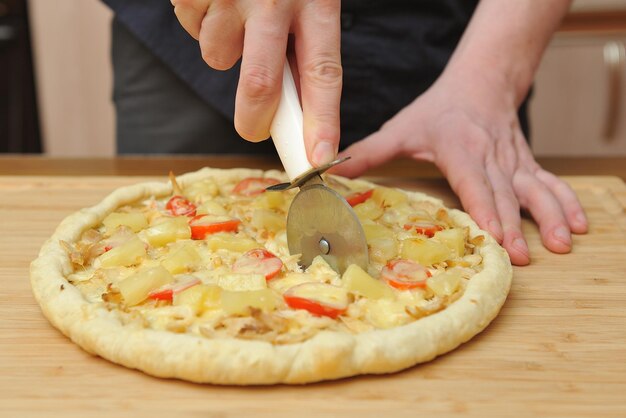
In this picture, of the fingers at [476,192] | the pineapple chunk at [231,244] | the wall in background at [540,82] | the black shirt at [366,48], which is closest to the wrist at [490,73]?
the black shirt at [366,48]

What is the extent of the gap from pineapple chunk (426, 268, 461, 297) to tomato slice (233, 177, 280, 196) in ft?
2.81

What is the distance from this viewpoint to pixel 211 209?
2.39m

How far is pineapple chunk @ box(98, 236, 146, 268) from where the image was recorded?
2.05 meters


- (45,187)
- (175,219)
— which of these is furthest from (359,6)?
(45,187)

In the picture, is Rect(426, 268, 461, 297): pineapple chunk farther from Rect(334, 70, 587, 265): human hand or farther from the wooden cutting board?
Rect(334, 70, 587, 265): human hand

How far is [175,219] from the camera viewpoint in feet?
7.54

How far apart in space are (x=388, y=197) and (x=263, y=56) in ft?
3.01

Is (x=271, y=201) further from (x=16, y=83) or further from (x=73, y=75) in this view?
(x=16, y=83)

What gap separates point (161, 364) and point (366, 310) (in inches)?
20.5

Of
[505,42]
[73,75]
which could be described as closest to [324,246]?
[505,42]

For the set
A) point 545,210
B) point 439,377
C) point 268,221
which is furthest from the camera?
point 545,210

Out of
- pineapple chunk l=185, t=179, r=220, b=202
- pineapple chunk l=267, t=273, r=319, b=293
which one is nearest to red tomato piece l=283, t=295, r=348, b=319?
pineapple chunk l=267, t=273, r=319, b=293

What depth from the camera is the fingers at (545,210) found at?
238cm

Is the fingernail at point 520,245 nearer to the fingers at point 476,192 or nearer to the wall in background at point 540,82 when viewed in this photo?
the fingers at point 476,192
